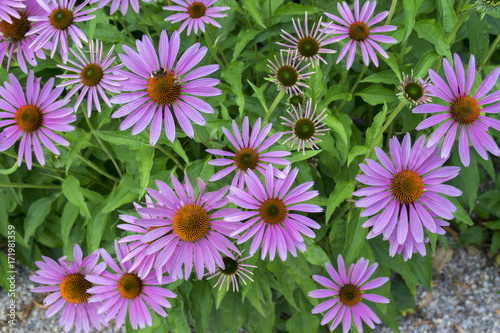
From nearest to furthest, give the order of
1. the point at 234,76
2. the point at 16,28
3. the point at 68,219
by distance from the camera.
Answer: the point at 16,28
the point at 234,76
the point at 68,219

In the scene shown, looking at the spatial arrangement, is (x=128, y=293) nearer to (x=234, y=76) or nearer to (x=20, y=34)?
(x=234, y=76)

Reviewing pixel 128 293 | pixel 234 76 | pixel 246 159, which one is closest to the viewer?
pixel 246 159

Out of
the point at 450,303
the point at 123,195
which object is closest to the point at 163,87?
the point at 123,195

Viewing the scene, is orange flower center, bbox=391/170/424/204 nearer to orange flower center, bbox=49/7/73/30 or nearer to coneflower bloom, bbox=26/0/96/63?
coneflower bloom, bbox=26/0/96/63

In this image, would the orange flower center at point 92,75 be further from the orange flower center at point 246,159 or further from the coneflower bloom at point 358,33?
the coneflower bloom at point 358,33

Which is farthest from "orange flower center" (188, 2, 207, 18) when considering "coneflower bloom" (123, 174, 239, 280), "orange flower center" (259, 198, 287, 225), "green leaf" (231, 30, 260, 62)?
"orange flower center" (259, 198, 287, 225)

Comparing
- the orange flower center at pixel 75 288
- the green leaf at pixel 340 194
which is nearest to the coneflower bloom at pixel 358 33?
the green leaf at pixel 340 194
